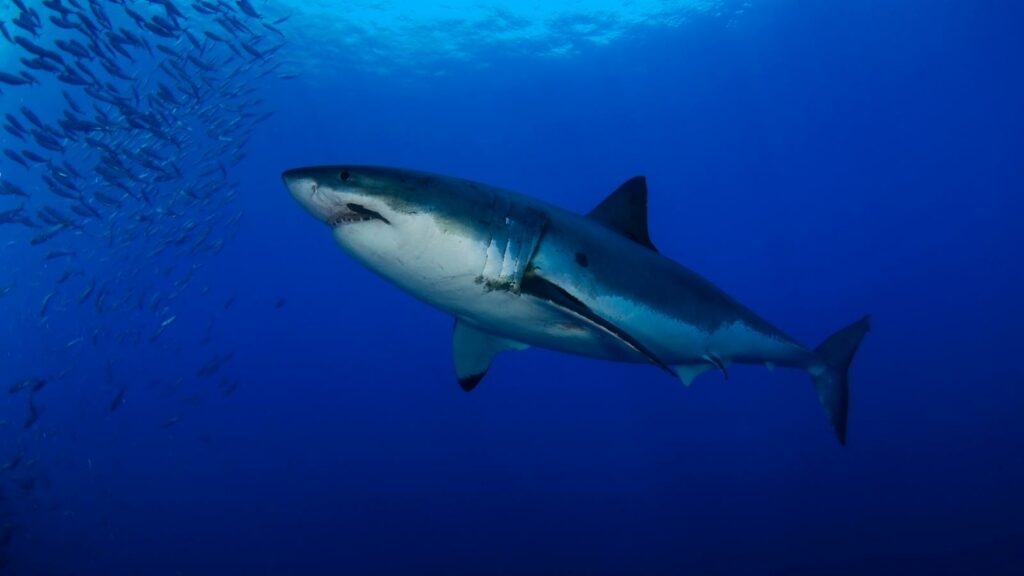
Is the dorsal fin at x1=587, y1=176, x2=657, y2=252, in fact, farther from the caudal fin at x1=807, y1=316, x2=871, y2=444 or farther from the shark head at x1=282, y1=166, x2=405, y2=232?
the caudal fin at x1=807, y1=316, x2=871, y2=444

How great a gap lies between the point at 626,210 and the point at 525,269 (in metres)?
1.46

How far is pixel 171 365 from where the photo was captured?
294 ft

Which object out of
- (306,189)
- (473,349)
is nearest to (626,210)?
(473,349)

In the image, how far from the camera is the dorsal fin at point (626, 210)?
4070 millimetres

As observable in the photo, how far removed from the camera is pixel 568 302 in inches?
112

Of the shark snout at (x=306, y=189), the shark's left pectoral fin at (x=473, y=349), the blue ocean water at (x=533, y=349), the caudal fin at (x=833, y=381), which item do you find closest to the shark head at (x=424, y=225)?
the shark snout at (x=306, y=189)

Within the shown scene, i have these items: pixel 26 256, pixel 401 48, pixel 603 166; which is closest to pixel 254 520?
pixel 401 48

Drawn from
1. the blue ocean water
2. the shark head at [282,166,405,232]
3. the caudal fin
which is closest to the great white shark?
the shark head at [282,166,405,232]

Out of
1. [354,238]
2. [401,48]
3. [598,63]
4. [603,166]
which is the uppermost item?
[603,166]

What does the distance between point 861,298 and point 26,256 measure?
2889 inches

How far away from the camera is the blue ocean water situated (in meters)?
18.0

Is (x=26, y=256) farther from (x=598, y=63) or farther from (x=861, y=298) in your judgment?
(x=861, y=298)

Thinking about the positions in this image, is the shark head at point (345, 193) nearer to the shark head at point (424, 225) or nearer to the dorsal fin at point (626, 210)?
the shark head at point (424, 225)

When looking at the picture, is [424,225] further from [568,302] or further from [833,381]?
[833,381]
